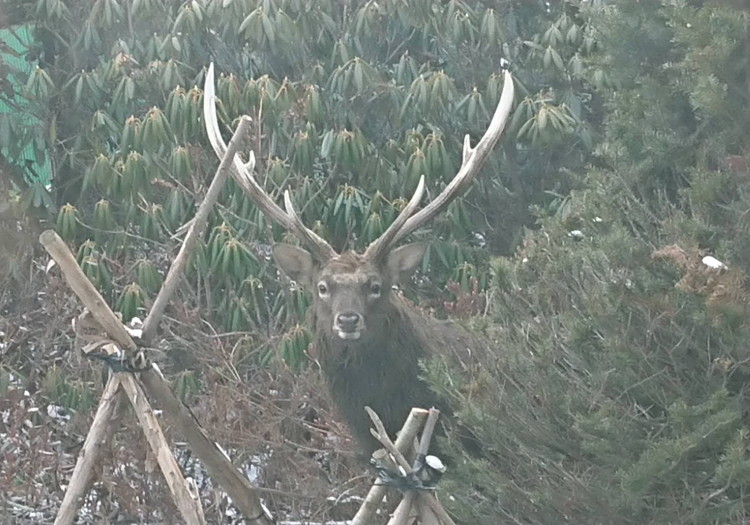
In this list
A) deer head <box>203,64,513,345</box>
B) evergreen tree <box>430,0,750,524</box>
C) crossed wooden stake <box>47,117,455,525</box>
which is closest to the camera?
evergreen tree <box>430,0,750,524</box>

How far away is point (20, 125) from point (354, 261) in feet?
12.8

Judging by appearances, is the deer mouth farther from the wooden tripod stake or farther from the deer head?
the wooden tripod stake

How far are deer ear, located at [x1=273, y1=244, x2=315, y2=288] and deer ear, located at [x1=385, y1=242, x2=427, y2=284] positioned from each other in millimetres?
368

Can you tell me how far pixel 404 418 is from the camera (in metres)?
6.23

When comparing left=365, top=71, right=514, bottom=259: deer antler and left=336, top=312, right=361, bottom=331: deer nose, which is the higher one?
left=365, top=71, right=514, bottom=259: deer antler

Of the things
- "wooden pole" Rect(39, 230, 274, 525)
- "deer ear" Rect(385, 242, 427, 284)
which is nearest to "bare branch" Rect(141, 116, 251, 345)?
"wooden pole" Rect(39, 230, 274, 525)

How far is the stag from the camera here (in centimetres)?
611

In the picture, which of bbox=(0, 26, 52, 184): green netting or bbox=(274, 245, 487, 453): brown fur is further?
bbox=(0, 26, 52, 184): green netting

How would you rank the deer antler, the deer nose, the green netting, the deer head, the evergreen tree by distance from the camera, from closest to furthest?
the evergreen tree < the deer nose < the deer head < the deer antler < the green netting

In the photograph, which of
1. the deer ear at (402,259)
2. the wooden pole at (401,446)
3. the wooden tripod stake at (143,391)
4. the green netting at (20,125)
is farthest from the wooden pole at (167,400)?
the green netting at (20,125)

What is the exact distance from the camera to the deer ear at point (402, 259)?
6.25 metres

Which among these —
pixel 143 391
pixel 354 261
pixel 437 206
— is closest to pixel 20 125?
pixel 354 261

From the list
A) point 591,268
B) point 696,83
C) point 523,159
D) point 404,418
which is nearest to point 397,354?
point 404,418

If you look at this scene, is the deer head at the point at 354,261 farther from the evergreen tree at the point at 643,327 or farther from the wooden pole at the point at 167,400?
the evergreen tree at the point at 643,327
